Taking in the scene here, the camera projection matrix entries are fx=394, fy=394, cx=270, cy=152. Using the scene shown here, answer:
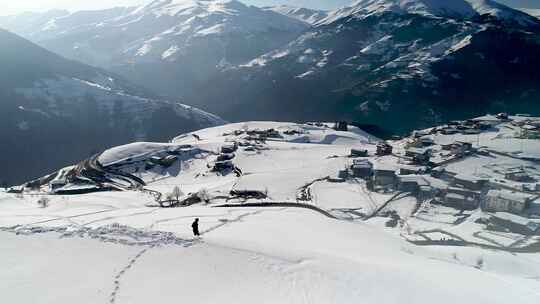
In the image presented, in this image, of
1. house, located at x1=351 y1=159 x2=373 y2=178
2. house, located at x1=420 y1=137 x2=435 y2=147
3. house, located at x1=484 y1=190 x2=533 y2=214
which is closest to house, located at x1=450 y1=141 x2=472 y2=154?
house, located at x1=420 y1=137 x2=435 y2=147

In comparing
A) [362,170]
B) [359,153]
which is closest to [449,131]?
[359,153]

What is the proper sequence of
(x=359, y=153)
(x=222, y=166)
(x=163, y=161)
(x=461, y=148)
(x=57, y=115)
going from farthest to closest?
(x=57, y=115) < (x=163, y=161) < (x=359, y=153) < (x=222, y=166) < (x=461, y=148)

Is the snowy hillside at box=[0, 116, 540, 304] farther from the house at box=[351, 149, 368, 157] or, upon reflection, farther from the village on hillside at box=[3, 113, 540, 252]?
the house at box=[351, 149, 368, 157]

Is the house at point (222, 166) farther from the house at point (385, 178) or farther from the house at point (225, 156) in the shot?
the house at point (385, 178)

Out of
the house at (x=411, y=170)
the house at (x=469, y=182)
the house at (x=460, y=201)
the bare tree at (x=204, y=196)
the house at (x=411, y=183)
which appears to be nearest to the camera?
the house at (x=460, y=201)

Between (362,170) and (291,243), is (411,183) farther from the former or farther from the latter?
(291,243)

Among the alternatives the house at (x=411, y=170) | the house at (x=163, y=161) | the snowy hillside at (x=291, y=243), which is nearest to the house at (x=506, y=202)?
the snowy hillside at (x=291, y=243)

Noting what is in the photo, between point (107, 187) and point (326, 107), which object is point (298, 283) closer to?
point (107, 187)
